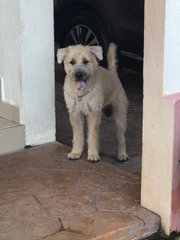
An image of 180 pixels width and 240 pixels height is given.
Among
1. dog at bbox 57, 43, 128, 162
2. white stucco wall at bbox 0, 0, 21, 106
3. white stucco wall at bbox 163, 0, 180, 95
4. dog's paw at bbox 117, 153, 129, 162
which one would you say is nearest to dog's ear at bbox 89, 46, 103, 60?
dog at bbox 57, 43, 128, 162

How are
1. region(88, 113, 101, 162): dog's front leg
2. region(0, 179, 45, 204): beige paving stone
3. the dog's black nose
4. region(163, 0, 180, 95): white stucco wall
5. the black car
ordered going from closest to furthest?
region(163, 0, 180, 95): white stucco wall → region(0, 179, 45, 204): beige paving stone → the dog's black nose → region(88, 113, 101, 162): dog's front leg → the black car

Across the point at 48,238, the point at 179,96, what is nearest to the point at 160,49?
the point at 179,96

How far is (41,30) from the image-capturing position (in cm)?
540

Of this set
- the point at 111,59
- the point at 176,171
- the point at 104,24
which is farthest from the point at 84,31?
the point at 176,171

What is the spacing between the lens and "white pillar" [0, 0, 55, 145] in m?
5.29

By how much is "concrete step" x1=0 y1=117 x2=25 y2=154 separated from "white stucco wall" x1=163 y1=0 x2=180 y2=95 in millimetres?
2008

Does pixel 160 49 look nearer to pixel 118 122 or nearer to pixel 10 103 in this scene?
pixel 118 122

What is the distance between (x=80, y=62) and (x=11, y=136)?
99cm

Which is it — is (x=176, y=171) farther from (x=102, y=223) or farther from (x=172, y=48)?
(x=172, y=48)

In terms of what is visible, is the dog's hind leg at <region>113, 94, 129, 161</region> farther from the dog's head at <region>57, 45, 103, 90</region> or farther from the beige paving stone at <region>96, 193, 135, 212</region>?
the beige paving stone at <region>96, 193, 135, 212</region>

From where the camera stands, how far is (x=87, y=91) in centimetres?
518

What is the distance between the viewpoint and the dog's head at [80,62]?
5.04 metres

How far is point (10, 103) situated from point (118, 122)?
109cm

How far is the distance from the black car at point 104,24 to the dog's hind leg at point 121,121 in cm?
216
